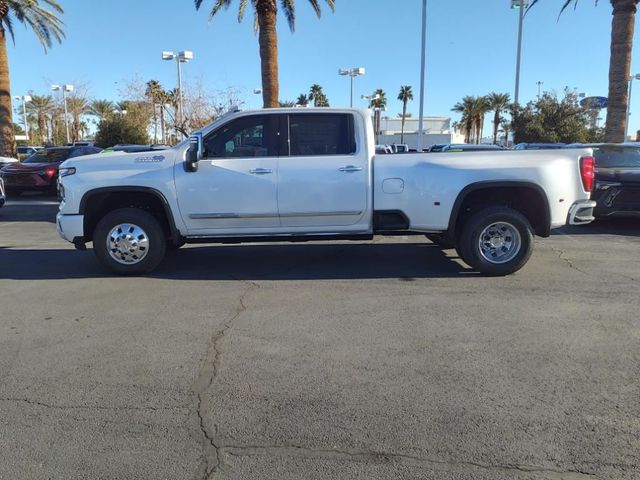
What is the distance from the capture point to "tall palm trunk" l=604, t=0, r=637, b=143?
18.4 metres

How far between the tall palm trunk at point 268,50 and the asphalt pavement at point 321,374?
13.7 m

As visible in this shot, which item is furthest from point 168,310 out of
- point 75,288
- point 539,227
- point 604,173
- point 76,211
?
point 604,173

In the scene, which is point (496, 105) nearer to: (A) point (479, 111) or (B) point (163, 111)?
(A) point (479, 111)

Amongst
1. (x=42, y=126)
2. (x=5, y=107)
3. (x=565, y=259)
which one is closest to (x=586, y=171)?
(x=565, y=259)

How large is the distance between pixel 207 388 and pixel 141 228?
3.67m

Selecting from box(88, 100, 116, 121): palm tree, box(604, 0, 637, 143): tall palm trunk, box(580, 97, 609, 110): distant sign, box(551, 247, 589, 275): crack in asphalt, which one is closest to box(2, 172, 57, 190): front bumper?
box(551, 247, 589, 275): crack in asphalt

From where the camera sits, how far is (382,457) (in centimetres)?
313

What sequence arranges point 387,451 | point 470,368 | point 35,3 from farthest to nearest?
point 35,3 → point 470,368 → point 387,451

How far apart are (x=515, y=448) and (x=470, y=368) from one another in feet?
3.73

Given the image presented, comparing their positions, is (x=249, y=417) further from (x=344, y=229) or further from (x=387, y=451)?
(x=344, y=229)

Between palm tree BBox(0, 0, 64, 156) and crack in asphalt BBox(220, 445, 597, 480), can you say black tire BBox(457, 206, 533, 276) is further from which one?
palm tree BBox(0, 0, 64, 156)

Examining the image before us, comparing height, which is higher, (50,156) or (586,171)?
(50,156)

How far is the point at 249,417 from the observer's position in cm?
358

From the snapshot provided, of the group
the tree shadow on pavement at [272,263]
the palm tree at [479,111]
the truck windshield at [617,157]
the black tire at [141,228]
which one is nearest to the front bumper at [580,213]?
the tree shadow on pavement at [272,263]
